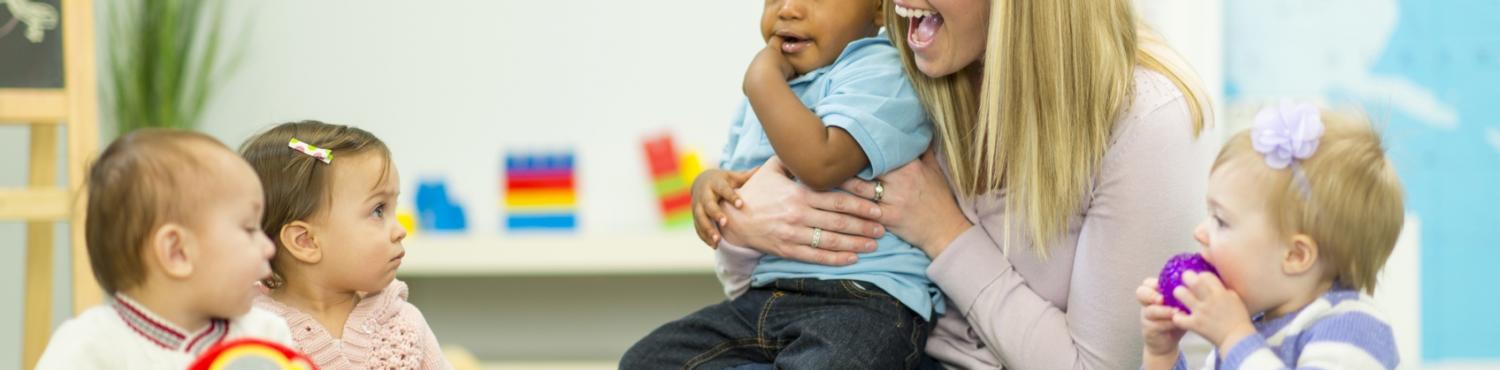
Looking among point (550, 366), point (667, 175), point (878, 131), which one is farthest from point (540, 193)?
point (878, 131)

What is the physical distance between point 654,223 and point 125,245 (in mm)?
3205

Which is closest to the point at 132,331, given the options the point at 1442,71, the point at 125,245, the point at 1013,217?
the point at 125,245

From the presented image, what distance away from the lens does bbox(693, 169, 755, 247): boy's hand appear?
2.14 meters

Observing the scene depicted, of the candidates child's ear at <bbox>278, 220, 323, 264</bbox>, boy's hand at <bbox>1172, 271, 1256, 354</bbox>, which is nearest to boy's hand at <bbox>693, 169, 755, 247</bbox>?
child's ear at <bbox>278, 220, 323, 264</bbox>

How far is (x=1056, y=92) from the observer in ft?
6.21

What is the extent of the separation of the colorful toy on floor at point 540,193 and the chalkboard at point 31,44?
1.59 meters

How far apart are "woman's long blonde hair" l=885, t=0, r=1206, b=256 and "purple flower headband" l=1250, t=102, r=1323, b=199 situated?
374mm

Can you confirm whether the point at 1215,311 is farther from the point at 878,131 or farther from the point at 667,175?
the point at 667,175

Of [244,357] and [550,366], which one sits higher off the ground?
[244,357]

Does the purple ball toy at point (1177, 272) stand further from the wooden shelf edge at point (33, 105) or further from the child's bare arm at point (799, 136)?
the wooden shelf edge at point (33, 105)

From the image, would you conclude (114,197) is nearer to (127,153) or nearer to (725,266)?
(127,153)

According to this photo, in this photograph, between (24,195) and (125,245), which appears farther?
(24,195)

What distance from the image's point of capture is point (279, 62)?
180 inches

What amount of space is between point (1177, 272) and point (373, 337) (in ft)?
3.07
